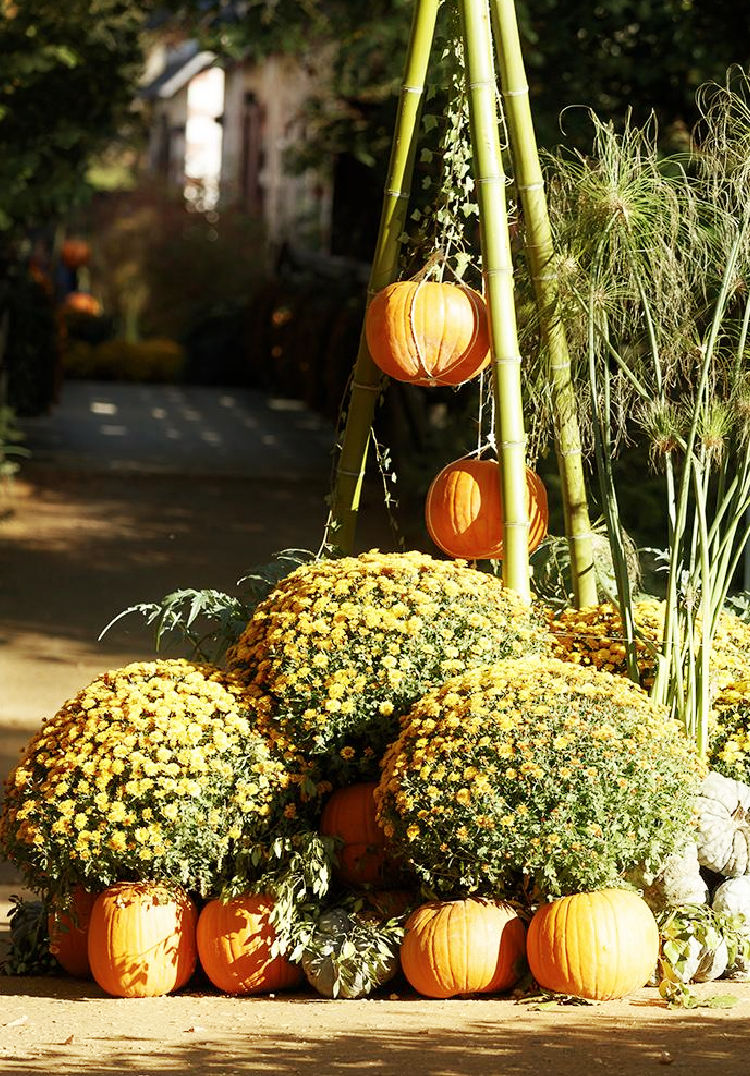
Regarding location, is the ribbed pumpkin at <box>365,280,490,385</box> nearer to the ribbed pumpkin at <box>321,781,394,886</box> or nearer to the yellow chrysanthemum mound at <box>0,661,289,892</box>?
the yellow chrysanthemum mound at <box>0,661,289,892</box>

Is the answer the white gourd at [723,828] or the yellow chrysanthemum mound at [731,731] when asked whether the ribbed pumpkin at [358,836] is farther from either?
the yellow chrysanthemum mound at [731,731]

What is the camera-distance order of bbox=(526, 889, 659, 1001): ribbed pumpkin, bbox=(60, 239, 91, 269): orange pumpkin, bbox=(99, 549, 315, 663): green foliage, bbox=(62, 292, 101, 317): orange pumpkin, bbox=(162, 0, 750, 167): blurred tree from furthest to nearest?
bbox=(60, 239, 91, 269): orange pumpkin, bbox=(62, 292, 101, 317): orange pumpkin, bbox=(162, 0, 750, 167): blurred tree, bbox=(99, 549, 315, 663): green foliage, bbox=(526, 889, 659, 1001): ribbed pumpkin

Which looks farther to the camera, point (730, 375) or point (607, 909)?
point (730, 375)

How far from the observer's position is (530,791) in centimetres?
367

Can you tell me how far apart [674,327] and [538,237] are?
1.51 ft

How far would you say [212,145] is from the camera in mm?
32312

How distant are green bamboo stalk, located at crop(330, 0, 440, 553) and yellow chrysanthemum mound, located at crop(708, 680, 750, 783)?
1186 mm

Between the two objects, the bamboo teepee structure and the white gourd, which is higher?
the bamboo teepee structure

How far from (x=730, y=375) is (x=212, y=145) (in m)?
29.1

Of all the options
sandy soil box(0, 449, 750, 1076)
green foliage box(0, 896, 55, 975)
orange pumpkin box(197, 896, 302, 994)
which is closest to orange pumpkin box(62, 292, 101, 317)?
sandy soil box(0, 449, 750, 1076)

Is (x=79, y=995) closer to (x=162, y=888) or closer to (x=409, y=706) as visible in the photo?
(x=162, y=888)

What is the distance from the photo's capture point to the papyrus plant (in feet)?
14.0

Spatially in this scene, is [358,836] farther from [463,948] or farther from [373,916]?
[463,948]

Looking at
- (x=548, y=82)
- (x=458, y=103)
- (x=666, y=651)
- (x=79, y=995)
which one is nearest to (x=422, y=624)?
(x=666, y=651)
